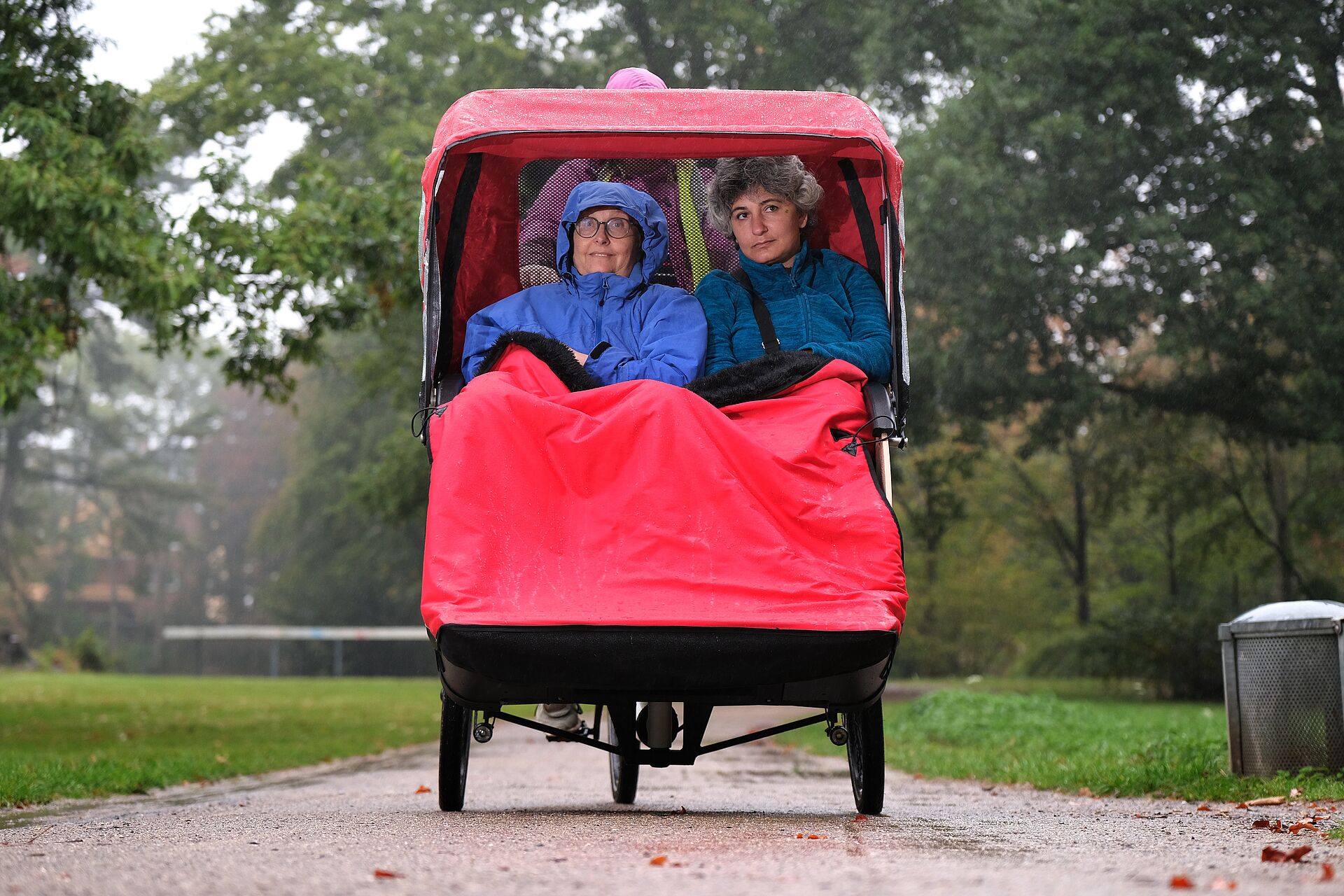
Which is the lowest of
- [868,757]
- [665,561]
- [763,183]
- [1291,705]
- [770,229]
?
[868,757]

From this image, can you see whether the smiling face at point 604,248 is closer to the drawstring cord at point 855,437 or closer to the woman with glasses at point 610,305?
the woman with glasses at point 610,305

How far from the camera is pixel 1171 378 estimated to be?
18.9m

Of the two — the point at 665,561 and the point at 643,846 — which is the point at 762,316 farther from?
the point at 643,846

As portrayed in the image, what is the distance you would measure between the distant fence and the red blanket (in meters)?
33.7

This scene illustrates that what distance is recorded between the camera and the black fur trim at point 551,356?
5.02 metres

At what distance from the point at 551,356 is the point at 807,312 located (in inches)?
43.1

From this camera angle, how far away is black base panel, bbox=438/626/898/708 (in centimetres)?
416

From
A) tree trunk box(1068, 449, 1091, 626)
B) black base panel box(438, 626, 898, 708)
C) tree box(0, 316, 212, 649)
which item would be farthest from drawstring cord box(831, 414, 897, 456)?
tree box(0, 316, 212, 649)

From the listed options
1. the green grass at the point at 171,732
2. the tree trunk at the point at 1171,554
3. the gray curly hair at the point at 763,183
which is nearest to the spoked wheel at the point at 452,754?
the green grass at the point at 171,732

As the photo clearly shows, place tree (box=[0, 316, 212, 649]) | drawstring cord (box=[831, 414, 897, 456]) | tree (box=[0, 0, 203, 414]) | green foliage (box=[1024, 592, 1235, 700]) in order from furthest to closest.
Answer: tree (box=[0, 316, 212, 649]) → green foliage (box=[1024, 592, 1235, 700]) → tree (box=[0, 0, 203, 414]) → drawstring cord (box=[831, 414, 897, 456])

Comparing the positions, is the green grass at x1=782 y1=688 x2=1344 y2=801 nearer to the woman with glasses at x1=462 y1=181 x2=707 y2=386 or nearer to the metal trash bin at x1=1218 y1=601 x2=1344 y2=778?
the metal trash bin at x1=1218 y1=601 x2=1344 y2=778

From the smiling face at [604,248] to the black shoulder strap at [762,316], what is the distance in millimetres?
447

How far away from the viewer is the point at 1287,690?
20.9 ft

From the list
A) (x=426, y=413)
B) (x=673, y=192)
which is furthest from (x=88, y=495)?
(x=426, y=413)
